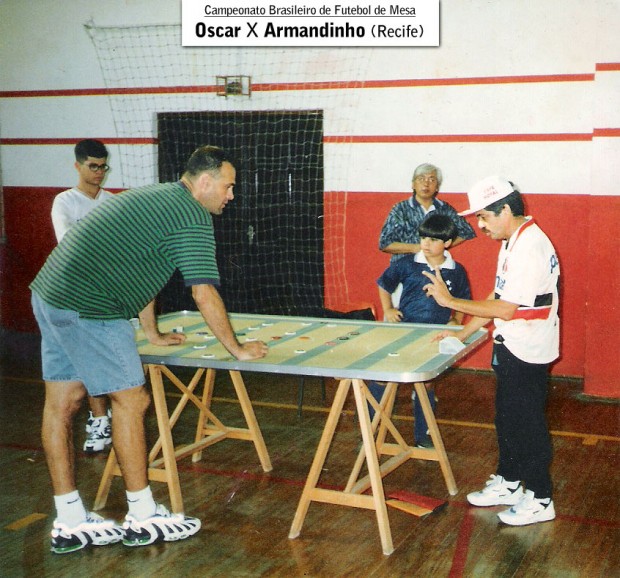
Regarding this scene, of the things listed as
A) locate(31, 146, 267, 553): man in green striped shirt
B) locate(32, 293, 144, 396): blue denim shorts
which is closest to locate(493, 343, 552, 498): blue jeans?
locate(31, 146, 267, 553): man in green striped shirt

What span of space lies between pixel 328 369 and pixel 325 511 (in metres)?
1.01

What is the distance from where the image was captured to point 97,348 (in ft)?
10.8

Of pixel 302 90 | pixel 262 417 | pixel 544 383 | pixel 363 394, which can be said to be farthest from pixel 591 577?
pixel 302 90

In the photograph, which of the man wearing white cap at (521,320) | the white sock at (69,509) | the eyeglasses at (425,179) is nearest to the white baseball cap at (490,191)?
the man wearing white cap at (521,320)

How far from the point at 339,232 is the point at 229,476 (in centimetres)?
331

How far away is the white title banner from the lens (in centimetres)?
526

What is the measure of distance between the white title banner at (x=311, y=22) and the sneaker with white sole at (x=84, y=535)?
10.8 ft

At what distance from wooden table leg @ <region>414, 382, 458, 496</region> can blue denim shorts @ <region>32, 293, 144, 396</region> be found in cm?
149

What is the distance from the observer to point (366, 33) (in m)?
5.63

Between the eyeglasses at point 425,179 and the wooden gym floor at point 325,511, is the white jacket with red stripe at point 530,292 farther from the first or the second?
the eyeglasses at point 425,179

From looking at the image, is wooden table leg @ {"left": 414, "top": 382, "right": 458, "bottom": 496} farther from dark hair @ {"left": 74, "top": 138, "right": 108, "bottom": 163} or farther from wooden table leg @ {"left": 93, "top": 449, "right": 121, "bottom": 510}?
dark hair @ {"left": 74, "top": 138, "right": 108, "bottom": 163}

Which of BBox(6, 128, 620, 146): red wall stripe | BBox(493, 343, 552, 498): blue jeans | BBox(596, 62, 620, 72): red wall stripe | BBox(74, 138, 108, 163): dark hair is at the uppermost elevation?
BBox(596, 62, 620, 72): red wall stripe

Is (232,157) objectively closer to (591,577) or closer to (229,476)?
(229,476)

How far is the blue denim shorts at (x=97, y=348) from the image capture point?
129 inches
